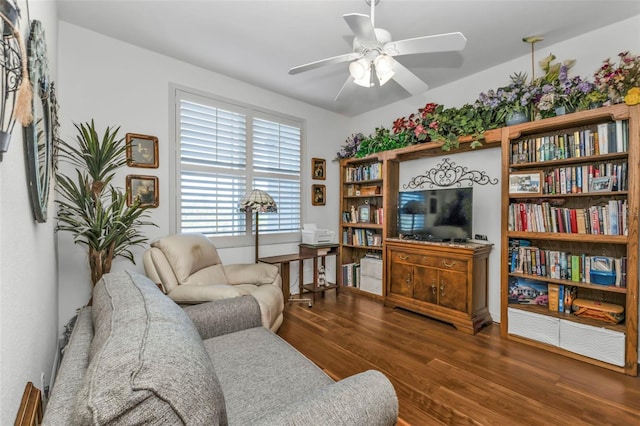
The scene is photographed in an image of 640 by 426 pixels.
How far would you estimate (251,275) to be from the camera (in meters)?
2.89

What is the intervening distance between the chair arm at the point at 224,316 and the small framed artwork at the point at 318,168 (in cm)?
263

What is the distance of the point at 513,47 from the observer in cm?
272

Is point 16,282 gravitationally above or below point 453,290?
above

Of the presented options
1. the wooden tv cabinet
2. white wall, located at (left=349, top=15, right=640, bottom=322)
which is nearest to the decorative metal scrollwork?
white wall, located at (left=349, top=15, right=640, bottom=322)

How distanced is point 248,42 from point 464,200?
2.67 metres

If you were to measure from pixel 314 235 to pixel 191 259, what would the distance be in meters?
1.68

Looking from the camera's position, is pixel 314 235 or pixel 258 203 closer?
pixel 258 203

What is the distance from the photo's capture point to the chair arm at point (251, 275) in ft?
9.34

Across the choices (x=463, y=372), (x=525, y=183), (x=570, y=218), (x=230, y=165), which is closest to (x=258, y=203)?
(x=230, y=165)

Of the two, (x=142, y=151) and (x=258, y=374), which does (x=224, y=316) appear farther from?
(x=142, y=151)

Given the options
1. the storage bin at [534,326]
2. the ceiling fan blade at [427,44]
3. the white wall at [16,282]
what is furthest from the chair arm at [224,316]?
the storage bin at [534,326]

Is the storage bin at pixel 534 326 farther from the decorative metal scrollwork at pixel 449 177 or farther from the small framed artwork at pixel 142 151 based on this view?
the small framed artwork at pixel 142 151

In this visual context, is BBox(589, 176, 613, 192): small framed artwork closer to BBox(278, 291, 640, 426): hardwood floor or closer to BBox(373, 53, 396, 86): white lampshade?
BBox(278, 291, 640, 426): hardwood floor

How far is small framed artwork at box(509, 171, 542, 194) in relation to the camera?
2.59 meters
